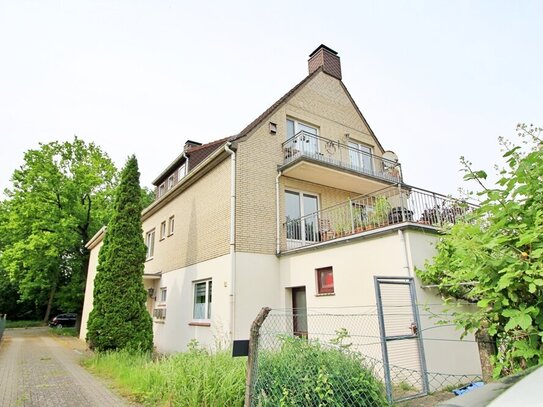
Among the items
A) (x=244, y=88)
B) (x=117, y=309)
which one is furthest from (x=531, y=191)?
(x=117, y=309)

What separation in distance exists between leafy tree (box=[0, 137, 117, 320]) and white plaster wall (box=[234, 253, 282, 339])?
61.3 feet

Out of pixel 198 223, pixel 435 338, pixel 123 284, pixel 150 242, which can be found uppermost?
pixel 150 242

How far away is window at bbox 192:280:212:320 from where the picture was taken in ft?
36.1

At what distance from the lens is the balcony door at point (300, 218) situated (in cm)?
1118

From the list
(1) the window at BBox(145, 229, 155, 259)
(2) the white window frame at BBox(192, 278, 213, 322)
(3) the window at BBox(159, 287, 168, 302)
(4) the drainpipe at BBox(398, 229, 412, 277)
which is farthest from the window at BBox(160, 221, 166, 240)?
(4) the drainpipe at BBox(398, 229, 412, 277)

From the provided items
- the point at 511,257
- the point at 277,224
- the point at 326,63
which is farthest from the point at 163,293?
the point at 511,257

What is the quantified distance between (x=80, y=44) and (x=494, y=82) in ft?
34.8

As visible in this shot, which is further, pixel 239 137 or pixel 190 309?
pixel 190 309

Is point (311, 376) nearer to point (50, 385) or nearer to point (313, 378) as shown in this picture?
point (313, 378)

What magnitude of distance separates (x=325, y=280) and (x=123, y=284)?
701 cm

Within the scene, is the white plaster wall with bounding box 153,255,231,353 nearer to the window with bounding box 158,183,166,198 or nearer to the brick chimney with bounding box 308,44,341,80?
the window with bounding box 158,183,166,198

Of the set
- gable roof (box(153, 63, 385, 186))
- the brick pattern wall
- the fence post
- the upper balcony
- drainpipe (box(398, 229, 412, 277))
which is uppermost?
the brick pattern wall

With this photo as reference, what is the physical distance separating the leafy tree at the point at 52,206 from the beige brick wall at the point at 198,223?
1175 centimetres

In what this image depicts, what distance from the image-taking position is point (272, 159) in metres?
11.6
